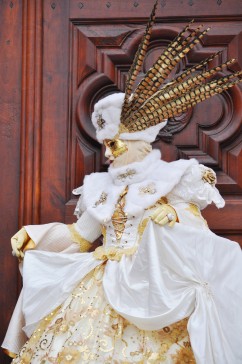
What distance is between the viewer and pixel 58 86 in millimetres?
2369

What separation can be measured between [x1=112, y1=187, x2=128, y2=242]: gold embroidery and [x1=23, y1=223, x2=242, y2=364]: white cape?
97mm

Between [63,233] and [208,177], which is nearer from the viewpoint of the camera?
[208,177]

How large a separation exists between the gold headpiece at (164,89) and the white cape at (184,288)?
13.2 inches

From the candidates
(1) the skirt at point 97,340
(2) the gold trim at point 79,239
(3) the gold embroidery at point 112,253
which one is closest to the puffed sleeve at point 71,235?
(2) the gold trim at point 79,239

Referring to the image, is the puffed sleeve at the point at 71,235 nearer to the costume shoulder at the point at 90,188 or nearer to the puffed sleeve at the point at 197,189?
the costume shoulder at the point at 90,188

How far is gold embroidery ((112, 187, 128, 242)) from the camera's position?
1.96m

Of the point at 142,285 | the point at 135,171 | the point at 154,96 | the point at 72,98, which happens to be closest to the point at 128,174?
the point at 135,171

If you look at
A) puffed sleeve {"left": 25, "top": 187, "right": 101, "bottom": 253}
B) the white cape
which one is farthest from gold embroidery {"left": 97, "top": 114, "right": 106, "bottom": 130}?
the white cape

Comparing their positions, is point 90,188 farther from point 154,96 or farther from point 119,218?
point 154,96

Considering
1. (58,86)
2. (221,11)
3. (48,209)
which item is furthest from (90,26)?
(48,209)

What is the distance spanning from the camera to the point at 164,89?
77.9 inches

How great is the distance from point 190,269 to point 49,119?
2.73 feet

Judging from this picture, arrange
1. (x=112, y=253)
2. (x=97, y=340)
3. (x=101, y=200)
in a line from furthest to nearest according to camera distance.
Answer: (x=101, y=200)
(x=112, y=253)
(x=97, y=340)

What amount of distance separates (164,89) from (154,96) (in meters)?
0.04
